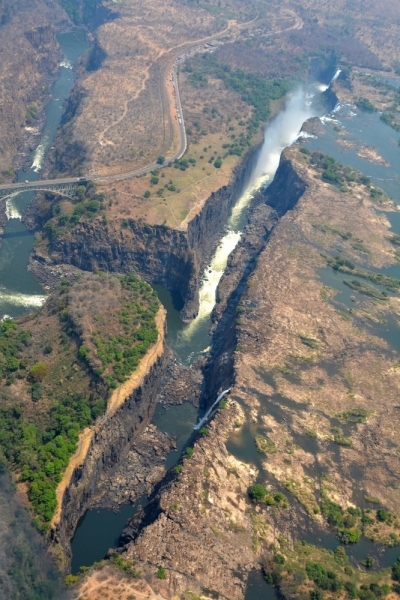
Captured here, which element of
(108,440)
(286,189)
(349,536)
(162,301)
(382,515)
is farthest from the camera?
(286,189)

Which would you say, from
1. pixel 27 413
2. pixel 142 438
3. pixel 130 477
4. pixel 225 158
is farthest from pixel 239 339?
pixel 225 158

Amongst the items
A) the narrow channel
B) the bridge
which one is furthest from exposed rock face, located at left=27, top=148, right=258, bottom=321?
the bridge

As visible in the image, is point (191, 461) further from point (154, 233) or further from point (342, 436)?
point (154, 233)

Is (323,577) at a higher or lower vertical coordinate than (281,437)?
lower

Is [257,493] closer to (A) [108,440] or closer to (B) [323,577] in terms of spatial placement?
(B) [323,577]

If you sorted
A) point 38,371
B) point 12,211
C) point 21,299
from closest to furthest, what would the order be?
point 38,371 < point 21,299 < point 12,211

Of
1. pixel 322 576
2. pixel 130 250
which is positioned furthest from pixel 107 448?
pixel 130 250
